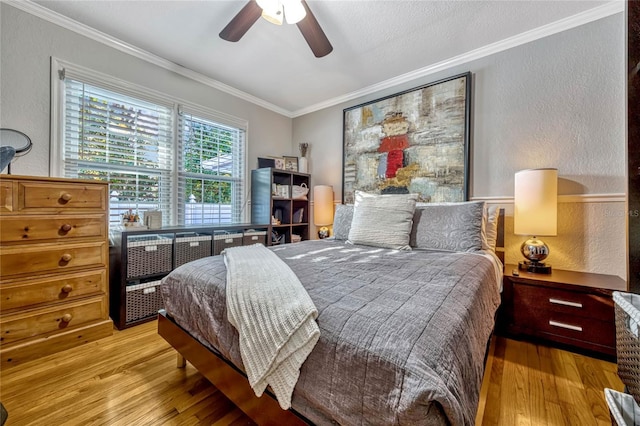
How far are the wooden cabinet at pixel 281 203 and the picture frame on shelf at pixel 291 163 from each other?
16cm

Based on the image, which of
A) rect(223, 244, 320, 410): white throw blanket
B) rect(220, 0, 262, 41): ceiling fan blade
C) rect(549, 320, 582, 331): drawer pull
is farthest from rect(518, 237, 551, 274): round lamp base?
rect(220, 0, 262, 41): ceiling fan blade

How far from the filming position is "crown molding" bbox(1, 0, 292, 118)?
1946 mm

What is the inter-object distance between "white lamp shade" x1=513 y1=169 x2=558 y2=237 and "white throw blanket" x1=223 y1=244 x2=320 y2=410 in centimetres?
195

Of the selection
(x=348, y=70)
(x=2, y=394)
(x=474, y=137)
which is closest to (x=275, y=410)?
(x=2, y=394)

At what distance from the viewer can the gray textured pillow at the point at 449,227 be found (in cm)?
196

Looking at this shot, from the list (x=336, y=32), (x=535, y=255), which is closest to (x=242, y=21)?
(x=336, y=32)

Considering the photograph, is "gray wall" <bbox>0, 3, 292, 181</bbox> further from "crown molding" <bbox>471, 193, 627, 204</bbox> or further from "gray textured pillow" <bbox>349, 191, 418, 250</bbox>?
"crown molding" <bbox>471, 193, 627, 204</bbox>

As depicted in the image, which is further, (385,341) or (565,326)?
(565,326)

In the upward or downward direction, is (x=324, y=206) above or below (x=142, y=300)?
above

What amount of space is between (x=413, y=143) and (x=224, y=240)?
2.27 meters

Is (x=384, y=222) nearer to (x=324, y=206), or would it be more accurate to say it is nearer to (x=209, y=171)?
(x=324, y=206)

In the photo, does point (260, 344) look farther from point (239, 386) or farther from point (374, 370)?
point (374, 370)

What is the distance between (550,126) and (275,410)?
2801 millimetres

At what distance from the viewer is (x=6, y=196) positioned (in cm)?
160
